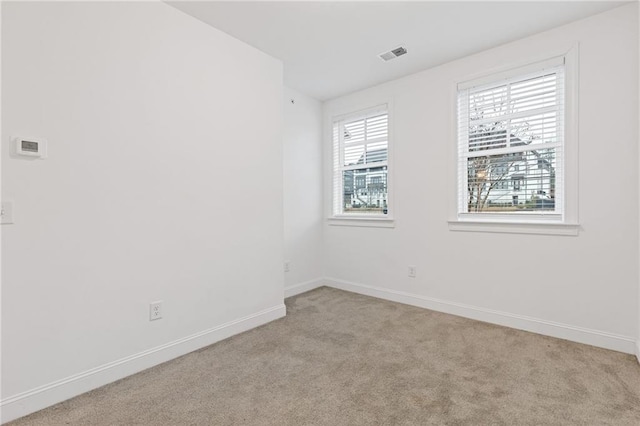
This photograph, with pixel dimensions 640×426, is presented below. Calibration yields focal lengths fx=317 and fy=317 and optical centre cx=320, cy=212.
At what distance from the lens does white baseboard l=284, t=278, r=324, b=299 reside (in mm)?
3887

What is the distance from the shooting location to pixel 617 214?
2.39m

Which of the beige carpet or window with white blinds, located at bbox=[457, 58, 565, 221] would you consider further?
window with white blinds, located at bbox=[457, 58, 565, 221]

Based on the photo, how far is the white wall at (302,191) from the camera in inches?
154

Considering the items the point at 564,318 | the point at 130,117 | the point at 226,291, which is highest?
the point at 130,117

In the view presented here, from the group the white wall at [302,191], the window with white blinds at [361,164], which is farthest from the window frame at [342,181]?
the white wall at [302,191]

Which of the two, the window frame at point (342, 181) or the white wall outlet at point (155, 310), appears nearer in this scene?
the white wall outlet at point (155, 310)

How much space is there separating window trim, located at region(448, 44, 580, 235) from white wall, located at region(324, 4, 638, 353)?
5 cm

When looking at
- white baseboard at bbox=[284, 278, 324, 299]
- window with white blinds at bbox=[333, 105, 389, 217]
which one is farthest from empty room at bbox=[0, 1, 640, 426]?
white baseboard at bbox=[284, 278, 324, 299]

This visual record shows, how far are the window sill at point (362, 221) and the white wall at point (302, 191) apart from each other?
25cm

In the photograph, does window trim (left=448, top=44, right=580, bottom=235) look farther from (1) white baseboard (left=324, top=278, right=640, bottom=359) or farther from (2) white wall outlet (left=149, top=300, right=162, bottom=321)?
(2) white wall outlet (left=149, top=300, right=162, bottom=321)

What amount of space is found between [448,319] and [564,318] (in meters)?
0.92

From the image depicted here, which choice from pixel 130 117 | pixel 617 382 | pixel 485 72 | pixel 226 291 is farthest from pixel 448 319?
pixel 130 117

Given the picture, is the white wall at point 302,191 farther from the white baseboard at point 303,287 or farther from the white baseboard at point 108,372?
the white baseboard at point 108,372

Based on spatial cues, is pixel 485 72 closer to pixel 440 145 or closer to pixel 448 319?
pixel 440 145
